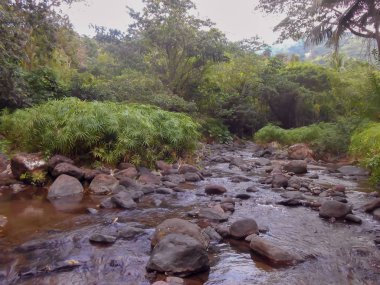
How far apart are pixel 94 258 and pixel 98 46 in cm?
3073

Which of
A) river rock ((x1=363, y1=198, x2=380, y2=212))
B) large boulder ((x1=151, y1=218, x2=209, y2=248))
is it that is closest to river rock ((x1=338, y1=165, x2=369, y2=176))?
river rock ((x1=363, y1=198, x2=380, y2=212))

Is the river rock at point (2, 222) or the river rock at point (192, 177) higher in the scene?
the river rock at point (192, 177)

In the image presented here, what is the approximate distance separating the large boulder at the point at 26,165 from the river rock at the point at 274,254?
5.17 m

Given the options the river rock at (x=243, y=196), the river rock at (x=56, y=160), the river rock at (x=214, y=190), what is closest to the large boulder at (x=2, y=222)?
the river rock at (x=56, y=160)

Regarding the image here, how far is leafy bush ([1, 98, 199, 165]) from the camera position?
26.2 feet

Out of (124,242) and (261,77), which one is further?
(261,77)

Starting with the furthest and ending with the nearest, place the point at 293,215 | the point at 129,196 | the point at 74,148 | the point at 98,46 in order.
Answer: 1. the point at 98,46
2. the point at 74,148
3. the point at 129,196
4. the point at 293,215

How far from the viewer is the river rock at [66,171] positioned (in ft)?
23.8

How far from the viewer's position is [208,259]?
3.80 meters

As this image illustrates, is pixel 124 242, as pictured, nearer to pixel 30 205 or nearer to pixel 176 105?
pixel 30 205

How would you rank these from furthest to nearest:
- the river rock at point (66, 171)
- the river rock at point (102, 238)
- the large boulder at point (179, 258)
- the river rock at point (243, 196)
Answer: the river rock at point (66, 171) < the river rock at point (243, 196) < the river rock at point (102, 238) < the large boulder at point (179, 258)

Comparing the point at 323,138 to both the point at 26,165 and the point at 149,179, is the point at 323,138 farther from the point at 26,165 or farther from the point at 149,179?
the point at 26,165

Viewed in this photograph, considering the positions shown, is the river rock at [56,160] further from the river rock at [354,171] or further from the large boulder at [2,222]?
the river rock at [354,171]

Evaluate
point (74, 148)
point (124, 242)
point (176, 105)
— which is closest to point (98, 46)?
point (176, 105)
